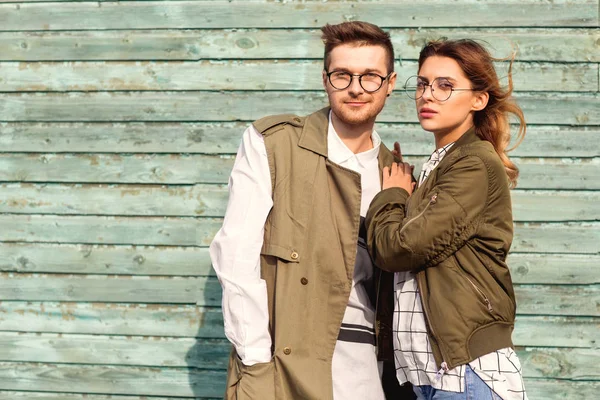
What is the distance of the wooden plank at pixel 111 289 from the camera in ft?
14.7

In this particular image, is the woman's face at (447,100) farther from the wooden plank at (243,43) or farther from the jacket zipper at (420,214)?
the wooden plank at (243,43)

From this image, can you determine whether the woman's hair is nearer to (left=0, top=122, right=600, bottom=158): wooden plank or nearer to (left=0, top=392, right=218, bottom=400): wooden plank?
(left=0, top=122, right=600, bottom=158): wooden plank

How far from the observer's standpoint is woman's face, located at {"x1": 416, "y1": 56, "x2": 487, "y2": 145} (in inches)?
116

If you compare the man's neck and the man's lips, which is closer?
the man's lips

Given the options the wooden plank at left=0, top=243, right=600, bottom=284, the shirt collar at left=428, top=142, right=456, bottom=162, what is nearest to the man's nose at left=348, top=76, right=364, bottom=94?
the shirt collar at left=428, top=142, right=456, bottom=162

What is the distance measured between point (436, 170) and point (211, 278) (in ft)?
6.61

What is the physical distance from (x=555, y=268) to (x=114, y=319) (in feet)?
8.58

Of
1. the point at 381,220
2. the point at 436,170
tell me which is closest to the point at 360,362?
the point at 381,220

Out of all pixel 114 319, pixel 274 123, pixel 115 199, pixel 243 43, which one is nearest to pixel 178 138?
pixel 115 199

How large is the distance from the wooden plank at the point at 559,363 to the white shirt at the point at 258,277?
1546 millimetres

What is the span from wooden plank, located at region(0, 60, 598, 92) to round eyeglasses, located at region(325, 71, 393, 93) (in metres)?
1.25

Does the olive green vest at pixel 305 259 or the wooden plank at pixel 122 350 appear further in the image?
the wooden plank at pixel 122 350

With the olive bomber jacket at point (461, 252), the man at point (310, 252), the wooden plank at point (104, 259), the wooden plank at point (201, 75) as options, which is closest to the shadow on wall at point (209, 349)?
the wooden plank at point (104, 259)

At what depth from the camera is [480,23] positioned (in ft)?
14.0
